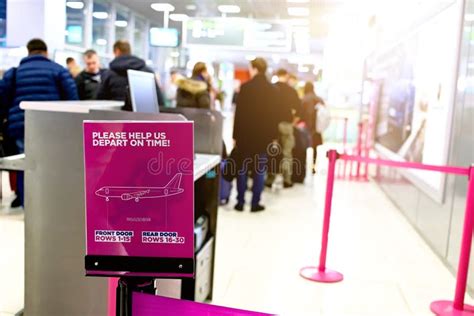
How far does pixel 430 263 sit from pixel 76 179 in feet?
9.00

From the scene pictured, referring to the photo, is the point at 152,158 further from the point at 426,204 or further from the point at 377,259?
the point at 426,204

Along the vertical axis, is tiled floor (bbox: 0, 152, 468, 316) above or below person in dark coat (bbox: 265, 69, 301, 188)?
below

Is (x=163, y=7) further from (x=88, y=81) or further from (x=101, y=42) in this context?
(x=88, y=81)

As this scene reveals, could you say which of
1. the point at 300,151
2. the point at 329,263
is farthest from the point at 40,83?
the point at 300,151

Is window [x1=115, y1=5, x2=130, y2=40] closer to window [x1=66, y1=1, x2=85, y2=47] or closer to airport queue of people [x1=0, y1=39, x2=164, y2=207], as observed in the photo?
airport queue of people [x1=0, y1=39, x2=164, y2=207]

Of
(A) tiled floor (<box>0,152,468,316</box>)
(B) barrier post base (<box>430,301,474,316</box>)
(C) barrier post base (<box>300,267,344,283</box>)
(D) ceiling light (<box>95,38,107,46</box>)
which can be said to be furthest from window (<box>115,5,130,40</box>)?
(B) barrier post base (<box>430,301,474,316</box>)

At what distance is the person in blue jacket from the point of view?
418 cm

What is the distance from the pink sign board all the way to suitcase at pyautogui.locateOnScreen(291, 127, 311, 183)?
233 inches

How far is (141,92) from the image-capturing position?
2621mm

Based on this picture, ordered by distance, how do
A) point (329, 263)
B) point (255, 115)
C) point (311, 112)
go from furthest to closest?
point (311, 112), point (255, 115), point (329, 263)

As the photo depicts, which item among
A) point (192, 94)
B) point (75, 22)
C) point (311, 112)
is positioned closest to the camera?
point (75, 22)

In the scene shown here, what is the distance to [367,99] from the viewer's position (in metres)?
9.41

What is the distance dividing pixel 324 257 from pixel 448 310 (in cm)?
83

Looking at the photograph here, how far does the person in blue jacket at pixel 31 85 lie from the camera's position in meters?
4.18
